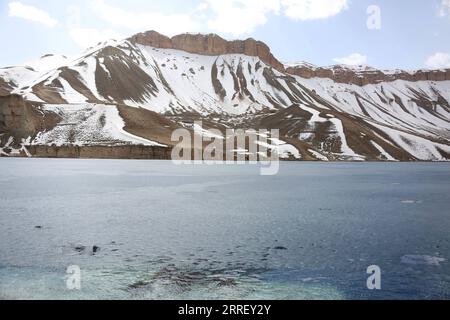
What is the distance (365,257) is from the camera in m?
20.2

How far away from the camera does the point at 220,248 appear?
2194 cm

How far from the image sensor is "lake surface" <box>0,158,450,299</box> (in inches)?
612

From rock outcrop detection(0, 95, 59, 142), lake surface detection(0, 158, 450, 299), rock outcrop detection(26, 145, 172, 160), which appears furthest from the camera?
rock outcrop detection(26, 145, 172, 160)

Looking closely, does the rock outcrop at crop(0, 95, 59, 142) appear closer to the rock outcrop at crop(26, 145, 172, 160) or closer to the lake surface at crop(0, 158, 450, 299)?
the rock outcrop at crop(26, 145, 172, 160)

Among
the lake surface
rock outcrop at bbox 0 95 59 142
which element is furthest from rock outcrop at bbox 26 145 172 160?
the lake surface

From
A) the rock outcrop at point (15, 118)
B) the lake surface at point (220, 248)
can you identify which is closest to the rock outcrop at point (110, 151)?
the rock outcrop at point (15, 118)

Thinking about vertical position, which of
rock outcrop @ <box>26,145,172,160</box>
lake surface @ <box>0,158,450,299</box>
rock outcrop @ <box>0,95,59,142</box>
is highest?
rock outcrop @ <box>0,95,59,142</box>

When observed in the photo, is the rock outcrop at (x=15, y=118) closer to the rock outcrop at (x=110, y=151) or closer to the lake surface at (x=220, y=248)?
the rock outcrop at (x=110, y=151)

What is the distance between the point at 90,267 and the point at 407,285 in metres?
12.2

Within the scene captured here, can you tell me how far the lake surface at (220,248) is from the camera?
15.6 metres

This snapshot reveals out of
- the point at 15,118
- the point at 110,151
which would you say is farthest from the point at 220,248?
the point at 15,118

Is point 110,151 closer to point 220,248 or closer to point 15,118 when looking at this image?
point 15,118

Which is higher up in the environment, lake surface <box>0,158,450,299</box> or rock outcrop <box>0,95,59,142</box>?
rock outcrop <box>0,95,59,142</box>

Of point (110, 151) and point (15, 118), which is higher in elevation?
point (15, 118)
